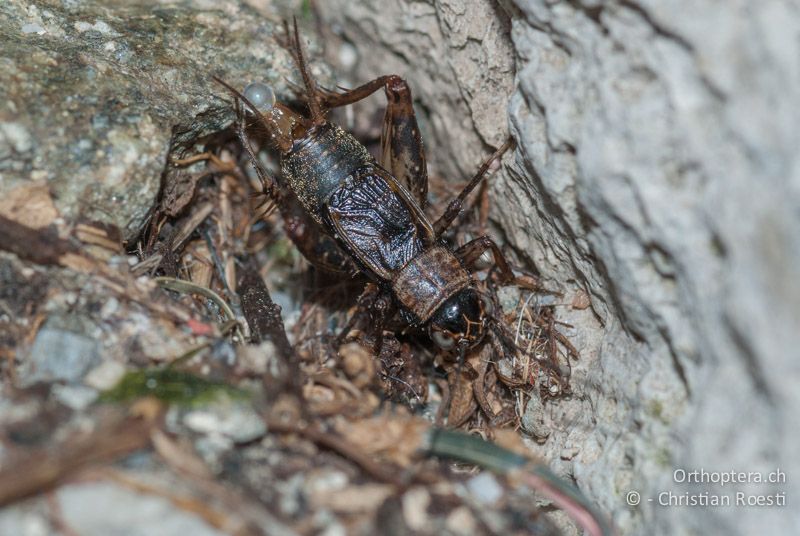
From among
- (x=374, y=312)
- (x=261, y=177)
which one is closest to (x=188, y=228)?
(x=261, y=177)

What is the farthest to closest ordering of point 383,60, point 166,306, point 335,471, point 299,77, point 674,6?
point 383,60, point 299,77, point 166,306, point 335,471, point 674,6

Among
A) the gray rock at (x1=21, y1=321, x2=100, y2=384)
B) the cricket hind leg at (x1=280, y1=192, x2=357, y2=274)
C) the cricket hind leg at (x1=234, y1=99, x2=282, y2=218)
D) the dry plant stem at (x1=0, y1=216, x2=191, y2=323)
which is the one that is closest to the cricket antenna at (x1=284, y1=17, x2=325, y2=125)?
the cricket hind leg at (x1=234, y1=99, x2=282, y2=218)

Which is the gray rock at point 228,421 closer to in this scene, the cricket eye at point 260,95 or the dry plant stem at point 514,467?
the dry plant stem at point 514,467

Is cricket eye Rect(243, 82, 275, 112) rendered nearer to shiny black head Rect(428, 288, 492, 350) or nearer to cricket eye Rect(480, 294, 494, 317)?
shiny black head Rect(428, 288, 492, 350)

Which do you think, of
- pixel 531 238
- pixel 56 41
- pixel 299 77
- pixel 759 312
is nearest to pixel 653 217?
pixel 759 312

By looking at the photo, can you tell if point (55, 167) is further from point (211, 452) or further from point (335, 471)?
point (335, 471)
